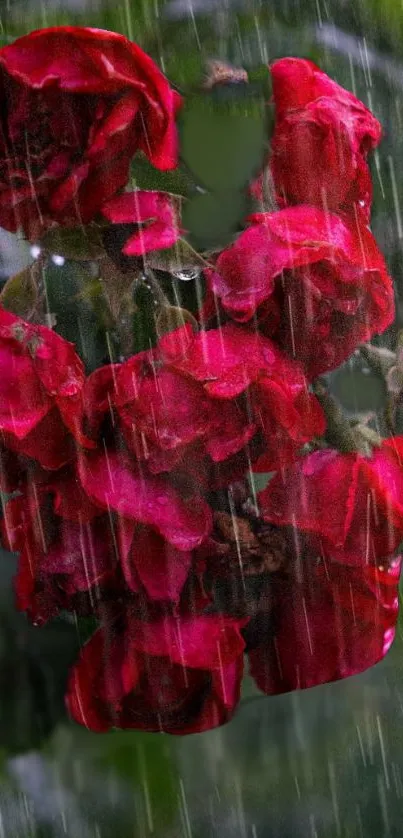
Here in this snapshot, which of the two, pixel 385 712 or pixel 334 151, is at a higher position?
pixel 334 151

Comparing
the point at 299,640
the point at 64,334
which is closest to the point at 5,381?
the point at 64,334

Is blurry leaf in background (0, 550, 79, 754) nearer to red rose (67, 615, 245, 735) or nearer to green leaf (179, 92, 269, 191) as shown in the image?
A: red rose (67, 615, 245, 735)

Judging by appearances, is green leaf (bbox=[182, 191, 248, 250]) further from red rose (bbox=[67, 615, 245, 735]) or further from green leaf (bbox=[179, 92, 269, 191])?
red rose (bbox=[67, 615, 245, 735])

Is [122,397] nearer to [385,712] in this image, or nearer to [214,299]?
[214,299]

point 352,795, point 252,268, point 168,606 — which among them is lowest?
point 352,795

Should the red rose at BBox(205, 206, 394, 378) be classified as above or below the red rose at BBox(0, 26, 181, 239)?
Result: below

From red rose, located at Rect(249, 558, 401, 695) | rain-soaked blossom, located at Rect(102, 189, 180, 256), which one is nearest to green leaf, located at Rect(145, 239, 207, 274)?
rain-soaked blossom, located at Rect(102, 189, 180, 256)
